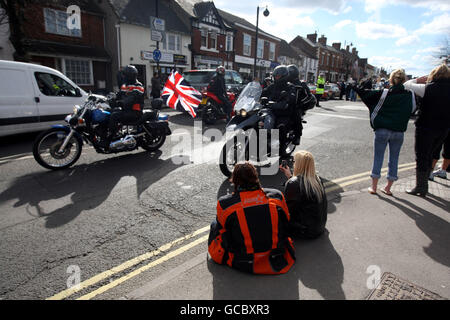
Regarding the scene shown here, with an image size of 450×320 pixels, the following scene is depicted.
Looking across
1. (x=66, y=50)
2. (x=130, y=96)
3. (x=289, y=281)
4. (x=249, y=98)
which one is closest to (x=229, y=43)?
(x=66, y=50)

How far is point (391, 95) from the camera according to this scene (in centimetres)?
413

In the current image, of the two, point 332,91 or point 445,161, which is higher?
point 332,91

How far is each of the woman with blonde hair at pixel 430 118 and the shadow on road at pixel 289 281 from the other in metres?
2.70

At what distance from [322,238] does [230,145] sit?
7.50 ft

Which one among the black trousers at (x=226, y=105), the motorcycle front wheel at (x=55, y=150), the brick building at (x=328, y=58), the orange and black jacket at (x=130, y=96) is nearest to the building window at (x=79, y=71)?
the black trousers at (x=226, y=105)

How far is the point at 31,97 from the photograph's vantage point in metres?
7.14

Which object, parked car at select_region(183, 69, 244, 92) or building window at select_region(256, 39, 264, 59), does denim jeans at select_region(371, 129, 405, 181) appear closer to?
parked car at select_region(183, 69, 244, 92)

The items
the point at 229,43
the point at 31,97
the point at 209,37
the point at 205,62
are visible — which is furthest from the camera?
the point at 229,43

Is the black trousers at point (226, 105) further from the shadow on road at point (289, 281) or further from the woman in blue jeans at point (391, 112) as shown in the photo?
the shadow on road at point (289, 281)

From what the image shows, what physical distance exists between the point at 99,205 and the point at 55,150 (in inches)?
82.5

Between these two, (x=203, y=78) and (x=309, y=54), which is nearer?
(x=203, y=78)

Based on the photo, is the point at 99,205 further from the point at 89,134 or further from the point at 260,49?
the point at 260,49
